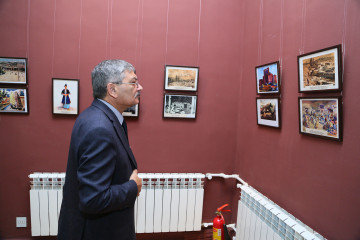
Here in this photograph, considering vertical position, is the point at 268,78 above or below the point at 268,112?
above


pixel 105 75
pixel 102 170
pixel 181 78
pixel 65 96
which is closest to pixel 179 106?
pixel 181 78

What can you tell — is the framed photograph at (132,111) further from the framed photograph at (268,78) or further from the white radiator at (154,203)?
the framed photograph at (268,78)

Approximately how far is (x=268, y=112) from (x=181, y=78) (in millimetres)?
1061

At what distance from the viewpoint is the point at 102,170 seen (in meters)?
1.27

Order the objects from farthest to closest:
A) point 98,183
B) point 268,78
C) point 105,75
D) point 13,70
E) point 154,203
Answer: point 154,203 → point 13,70 → point 268,78 → point 105,75 → point 98,183

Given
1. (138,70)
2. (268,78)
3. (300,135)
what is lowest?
(300,135)

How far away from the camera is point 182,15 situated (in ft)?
9.71

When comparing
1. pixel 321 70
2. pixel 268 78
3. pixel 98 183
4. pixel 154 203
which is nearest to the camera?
pixel 98 183

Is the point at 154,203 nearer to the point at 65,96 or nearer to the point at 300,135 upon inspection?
the point at 65,96

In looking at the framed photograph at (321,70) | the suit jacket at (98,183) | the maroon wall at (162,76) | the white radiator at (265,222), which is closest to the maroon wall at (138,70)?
the maroon wall at (162,76)

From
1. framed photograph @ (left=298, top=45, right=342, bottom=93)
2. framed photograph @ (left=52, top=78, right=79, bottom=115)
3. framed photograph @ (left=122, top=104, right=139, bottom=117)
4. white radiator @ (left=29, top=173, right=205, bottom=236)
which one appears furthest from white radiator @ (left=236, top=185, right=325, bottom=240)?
framed photograph @ (left=52, top=78, right=79, bottom=115)

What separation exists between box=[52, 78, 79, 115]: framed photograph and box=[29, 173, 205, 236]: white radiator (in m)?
0.72

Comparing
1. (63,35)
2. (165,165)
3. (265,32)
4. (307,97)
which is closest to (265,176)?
(307,97)

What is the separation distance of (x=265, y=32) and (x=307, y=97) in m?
0.99
